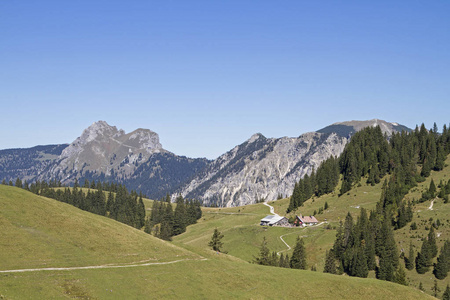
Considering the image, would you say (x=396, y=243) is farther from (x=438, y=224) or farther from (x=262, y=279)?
(x=262, y=279)

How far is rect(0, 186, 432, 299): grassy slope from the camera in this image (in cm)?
6022

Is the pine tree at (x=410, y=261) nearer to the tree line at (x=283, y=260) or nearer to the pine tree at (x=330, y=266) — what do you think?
the pine tree at (x=330, y=266)

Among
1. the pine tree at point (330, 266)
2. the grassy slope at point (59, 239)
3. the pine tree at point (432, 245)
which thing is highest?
the grassy slope at point (59, 239)

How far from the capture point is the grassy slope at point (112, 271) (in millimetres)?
60219

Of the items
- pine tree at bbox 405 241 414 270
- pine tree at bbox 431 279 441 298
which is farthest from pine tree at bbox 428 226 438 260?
pine tree at bbox 431 279 441 298

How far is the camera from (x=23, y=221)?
7694cm

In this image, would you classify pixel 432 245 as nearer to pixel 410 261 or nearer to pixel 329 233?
pixel 410 261

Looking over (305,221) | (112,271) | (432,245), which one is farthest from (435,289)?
(112,271)

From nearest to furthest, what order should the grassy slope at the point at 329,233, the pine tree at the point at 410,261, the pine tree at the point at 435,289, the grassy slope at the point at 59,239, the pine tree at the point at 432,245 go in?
the grassy slope at the point at 59,239
the pine tree at the point at 435,289
the pine tree at the point at 432,245
the pine tree at the point at 410,261
the grassy slope at the point at 329,233

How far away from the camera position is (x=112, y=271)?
68188 mm

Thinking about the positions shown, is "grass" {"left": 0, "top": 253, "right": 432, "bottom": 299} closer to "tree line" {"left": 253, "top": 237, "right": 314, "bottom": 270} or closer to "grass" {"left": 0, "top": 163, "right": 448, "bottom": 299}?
"grass" {"left": 0, "top": 163, "right": 448, "bottom": 299}

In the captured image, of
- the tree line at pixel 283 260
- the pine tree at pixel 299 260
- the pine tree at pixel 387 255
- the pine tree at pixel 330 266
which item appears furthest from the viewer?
the pine tree at pixel 299 260

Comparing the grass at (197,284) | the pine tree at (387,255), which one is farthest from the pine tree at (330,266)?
the grass at (197,284)

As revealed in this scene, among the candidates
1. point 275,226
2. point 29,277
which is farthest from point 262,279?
point 275,226
